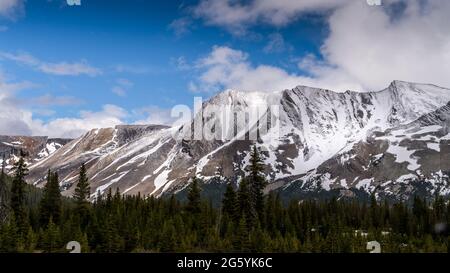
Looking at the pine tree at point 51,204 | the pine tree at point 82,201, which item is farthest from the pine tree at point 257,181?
the pine tree at point 51,204

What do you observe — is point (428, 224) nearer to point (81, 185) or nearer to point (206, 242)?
point (206, 242)

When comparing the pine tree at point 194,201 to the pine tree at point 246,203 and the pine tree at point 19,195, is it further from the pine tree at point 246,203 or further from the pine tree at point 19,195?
the pine tree at point 19,195

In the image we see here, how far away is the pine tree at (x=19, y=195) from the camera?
121 metres

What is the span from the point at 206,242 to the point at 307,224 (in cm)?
4903

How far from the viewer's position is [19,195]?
126000 millimetres

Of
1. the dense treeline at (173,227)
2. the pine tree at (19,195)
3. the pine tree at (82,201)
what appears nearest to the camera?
the dense treeline at (173,227)

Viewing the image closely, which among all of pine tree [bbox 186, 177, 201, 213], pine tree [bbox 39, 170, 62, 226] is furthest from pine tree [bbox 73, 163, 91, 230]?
pine tree [bbox 186, 177, 201, 213]

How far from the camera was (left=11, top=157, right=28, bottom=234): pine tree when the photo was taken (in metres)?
121

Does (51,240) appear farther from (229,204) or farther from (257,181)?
(229,204)

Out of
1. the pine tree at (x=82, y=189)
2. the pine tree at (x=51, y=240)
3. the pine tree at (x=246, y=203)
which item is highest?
the pine tree at (x=82, y=189)

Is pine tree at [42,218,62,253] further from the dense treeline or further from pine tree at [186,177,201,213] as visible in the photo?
pine tree at [186,177,201,213]

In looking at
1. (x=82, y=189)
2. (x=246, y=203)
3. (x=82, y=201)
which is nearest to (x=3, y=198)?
(x=82, y=189)
